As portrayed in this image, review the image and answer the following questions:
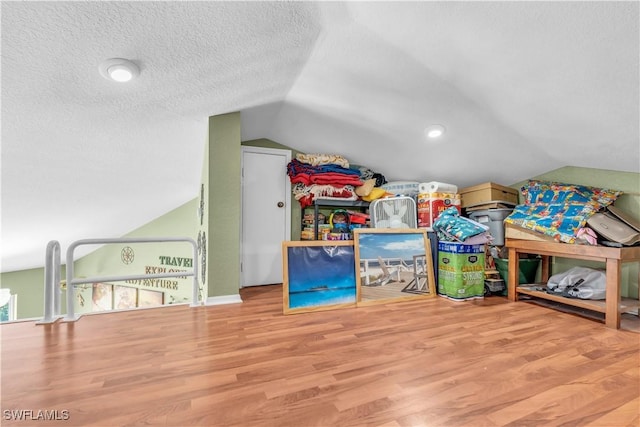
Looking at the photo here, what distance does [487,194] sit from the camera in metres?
2.89

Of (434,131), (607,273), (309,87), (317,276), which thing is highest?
(309,87)

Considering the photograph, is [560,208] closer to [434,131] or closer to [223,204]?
[434,131]

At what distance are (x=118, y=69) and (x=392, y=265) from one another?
7.76ft

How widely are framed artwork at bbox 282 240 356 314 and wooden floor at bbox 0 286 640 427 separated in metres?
0.17

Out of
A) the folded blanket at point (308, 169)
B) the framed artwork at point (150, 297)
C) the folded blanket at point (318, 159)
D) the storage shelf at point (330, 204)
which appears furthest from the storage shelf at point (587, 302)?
the framed artwork at point (150, 297)

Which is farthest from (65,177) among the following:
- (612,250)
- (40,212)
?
(612,250)

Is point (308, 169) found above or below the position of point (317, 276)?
above

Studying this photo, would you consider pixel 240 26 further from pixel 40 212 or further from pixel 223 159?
pixel 40 212

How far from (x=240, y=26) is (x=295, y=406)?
1807 millimetres

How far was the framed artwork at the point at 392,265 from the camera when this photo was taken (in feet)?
7.62

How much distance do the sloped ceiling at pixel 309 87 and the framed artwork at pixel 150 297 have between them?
178 cm

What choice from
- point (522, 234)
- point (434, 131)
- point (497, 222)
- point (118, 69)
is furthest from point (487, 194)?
point (118, 69)

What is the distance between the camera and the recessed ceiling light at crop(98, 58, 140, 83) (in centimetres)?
145

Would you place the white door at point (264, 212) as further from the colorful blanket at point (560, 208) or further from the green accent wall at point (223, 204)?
the colorful blanket at point (560, 208)
